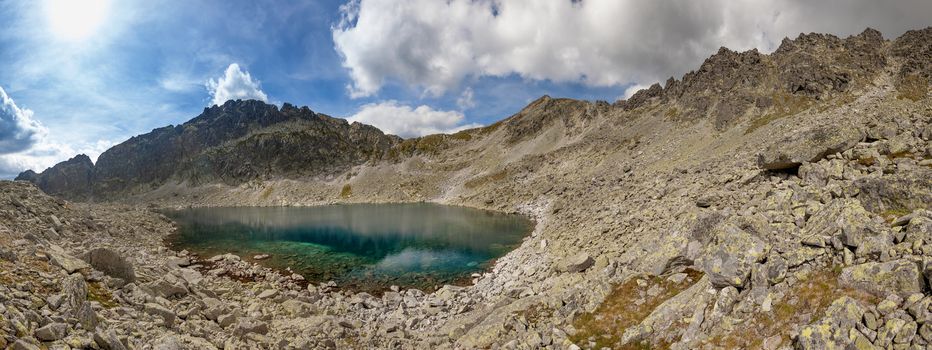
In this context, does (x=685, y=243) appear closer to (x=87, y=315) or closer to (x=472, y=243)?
(x=87, y=315)

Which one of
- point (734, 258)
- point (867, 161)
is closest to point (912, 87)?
point (867, 161)

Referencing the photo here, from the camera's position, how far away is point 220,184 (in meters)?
190

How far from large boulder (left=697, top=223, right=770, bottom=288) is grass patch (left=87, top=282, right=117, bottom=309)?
22941 mm

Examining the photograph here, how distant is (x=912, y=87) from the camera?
78000 millimetres

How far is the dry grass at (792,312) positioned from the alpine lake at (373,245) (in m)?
27.1

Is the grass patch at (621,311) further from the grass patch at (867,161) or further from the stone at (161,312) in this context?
the stone at (161,312)

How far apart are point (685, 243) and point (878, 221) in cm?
760

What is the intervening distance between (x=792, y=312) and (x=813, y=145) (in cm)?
1766

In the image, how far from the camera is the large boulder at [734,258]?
1462 centimetres

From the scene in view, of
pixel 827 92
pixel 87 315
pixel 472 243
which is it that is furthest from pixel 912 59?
pixel 87 315

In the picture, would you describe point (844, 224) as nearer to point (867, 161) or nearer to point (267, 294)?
point (867, 161)

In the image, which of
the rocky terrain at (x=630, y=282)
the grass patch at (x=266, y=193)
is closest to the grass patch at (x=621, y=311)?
the rocky terrain at (x=630, y=282)

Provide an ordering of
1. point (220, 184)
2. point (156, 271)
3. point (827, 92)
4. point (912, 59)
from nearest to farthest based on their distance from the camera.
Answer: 1. point (156, 271)
2. point (912, 59)
3. point (827, 92)
4. point (220, 184)

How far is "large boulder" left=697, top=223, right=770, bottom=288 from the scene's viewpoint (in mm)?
14617
